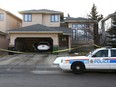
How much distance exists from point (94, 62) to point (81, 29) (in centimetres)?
2354

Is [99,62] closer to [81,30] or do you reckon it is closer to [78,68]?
[78,68]

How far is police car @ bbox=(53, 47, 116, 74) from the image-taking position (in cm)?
1413

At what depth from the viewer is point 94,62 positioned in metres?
14.2

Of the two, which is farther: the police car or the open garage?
the open garage

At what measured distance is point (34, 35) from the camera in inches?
1142

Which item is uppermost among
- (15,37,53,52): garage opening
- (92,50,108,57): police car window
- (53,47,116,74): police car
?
(15,37,53,52): garage opening

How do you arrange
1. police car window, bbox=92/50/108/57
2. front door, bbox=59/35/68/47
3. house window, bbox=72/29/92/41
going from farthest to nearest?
house window, bbox=72/29/92/41, front door, bbox=59/35/68/47, police car window, bbox=92/50/108/57

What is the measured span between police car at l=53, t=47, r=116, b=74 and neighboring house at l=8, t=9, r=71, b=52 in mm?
14602

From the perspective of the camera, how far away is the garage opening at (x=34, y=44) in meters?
31.5

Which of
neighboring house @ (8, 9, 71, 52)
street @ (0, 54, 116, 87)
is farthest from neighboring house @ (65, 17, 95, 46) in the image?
street @ (0, 54, 116, 87)

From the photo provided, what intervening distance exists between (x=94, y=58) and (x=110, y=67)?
1135 millimetres

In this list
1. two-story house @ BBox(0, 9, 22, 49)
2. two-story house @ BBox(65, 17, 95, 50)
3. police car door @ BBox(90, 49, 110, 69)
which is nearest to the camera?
police car door @ BBox(90, 49, 110, 69)

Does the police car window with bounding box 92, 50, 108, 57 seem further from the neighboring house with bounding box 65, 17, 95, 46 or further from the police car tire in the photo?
the neighboring house with bounding box 65, 17, 95, 46

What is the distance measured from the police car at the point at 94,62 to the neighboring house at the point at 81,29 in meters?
21.6
